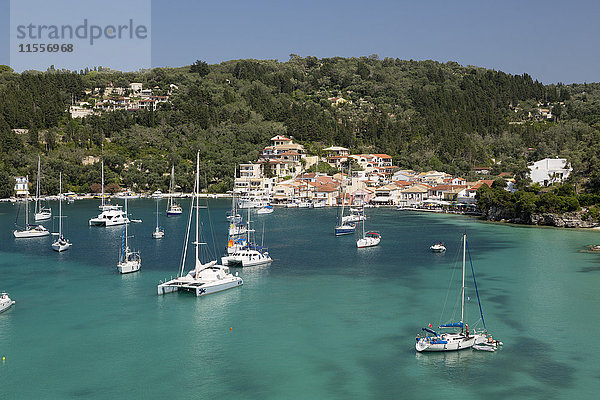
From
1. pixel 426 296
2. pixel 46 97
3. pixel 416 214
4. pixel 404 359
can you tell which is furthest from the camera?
pixel 46 97

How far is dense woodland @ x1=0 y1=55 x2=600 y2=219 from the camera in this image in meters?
118

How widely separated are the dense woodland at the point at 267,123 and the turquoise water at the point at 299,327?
50.9m

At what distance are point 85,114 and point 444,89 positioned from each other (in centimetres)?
10829

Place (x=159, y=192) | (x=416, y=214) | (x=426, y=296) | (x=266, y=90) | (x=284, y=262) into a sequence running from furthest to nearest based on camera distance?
(x=266, y=90) → (x=159, y=192) → (x=416, y=214) → (x=284, y=262) → (x=426, y=296)

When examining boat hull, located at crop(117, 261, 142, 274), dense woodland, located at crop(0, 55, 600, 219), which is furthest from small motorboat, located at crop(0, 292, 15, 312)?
dense woodland, located at crop(0, 55, 600, 219)

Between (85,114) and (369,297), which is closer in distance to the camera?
(369,297)

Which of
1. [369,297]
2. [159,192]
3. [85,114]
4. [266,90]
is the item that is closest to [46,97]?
[85,114]

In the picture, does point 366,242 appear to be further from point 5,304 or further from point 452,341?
point 5,304

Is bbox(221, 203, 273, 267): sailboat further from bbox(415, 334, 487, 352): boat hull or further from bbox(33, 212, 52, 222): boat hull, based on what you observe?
bbox(33, 212, 52, 222): boat hull

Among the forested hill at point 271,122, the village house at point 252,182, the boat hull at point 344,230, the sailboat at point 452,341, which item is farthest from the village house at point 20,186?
the sailboat at point 452,341

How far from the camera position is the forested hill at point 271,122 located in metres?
119

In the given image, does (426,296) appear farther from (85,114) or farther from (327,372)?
(85,114)

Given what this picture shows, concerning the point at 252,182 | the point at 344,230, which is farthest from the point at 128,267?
the point at 252,182

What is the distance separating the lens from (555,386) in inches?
849
